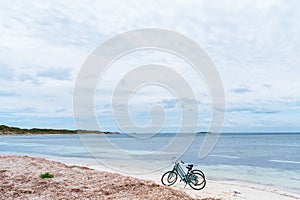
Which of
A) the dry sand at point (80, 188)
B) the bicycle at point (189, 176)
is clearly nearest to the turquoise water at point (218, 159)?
the bicycle at point (189, 176)

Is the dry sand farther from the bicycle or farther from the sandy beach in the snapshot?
the bicycle

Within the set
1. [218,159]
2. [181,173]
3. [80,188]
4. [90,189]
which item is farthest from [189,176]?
[218,159]

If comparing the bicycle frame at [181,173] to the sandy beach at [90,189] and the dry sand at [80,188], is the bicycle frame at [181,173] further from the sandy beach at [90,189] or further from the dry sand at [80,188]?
the dry sand at [80,188]

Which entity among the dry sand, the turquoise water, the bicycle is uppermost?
the turquoise water

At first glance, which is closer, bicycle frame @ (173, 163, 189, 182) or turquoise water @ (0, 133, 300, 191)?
bicycle frame @ (173, 163, 189, 182)

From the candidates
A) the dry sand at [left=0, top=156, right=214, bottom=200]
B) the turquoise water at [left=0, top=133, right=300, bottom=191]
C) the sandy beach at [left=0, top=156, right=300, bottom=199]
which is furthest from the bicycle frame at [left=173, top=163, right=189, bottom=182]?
the turquoise water at [left=0, top=133, right=300, bottom=191]

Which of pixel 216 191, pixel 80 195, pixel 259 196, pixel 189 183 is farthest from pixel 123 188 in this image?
pixel 259 196

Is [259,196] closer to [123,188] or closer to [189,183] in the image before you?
[189,183]

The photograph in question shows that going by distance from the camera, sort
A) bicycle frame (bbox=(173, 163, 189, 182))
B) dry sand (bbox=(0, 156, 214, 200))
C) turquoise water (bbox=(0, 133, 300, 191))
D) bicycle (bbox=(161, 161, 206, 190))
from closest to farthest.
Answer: dry sand (bbox=(0, 156, 214, 200))
bicycle (bbox=(161, 161, 206, 190))
bicycle frame (bbox=(173, 163, 189, 182))
turquoise water (bbox=(0, 133, 300, 191))

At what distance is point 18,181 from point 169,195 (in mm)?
6748

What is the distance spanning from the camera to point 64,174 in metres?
15.4

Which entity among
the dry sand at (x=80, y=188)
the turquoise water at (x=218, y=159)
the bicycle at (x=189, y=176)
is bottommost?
the dry sand at (x=80, y=188)

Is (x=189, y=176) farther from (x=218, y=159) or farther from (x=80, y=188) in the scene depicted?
(x=218, y=159)

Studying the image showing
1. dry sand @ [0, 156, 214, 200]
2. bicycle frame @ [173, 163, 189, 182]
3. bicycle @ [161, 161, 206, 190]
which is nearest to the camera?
dry sand @ [0, 156, 214, 200]
